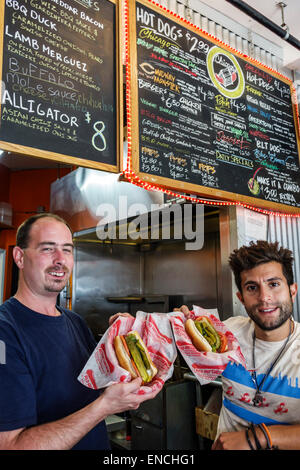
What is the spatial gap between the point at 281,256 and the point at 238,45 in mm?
2372

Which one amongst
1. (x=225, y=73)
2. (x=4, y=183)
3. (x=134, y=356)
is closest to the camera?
(x=134, y=356)

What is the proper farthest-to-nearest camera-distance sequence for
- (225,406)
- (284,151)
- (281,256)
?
(284,151) → (281,256) → (225,406)

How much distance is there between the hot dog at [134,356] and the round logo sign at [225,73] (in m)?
2.19

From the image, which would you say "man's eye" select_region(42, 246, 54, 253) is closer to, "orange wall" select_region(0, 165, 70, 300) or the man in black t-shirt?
the man in black t-shirt

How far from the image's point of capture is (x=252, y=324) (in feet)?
6.43

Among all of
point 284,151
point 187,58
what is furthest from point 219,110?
point 284,151

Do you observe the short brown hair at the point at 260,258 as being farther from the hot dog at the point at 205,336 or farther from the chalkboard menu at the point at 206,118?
the chalkboard menu at the point at 206,118

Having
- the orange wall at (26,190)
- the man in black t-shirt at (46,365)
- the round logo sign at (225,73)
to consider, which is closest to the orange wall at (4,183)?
the orange wall at (26,190)

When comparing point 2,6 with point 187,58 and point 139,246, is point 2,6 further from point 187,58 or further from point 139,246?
point 139,246

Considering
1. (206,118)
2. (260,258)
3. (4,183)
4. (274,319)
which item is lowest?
(274,319)

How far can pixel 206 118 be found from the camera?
2.65 metres

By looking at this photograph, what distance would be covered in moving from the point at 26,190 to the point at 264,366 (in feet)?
23.9

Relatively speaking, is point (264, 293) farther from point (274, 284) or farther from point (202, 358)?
point (202, 358)

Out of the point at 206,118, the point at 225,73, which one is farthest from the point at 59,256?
the point at 225,73
